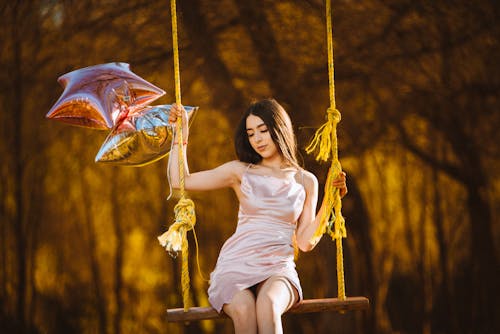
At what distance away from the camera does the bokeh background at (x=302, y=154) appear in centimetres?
470

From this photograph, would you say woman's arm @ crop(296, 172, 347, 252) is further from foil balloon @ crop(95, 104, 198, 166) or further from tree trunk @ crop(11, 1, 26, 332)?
tree trunk @ crop(11, 1, 26, 332)

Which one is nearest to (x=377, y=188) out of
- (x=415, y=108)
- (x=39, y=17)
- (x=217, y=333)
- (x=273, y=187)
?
(x=415, y=108)

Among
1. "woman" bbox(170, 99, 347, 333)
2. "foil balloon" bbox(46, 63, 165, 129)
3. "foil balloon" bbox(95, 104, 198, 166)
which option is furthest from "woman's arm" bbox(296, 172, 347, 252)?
"foil balloon" bbox(46, 63, 165, 129)

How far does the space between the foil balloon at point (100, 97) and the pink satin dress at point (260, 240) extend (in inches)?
24.5

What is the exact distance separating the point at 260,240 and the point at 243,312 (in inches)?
11.9

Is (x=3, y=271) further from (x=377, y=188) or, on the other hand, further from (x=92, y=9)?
(x=377, y=188)

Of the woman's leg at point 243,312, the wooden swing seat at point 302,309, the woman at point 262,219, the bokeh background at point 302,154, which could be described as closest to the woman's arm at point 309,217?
the woman at point 262,219

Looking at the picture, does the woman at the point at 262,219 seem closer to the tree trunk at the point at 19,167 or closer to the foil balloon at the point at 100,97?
the foil balloon at the point at 100,97

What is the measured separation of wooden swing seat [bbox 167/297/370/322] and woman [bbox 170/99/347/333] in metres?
0.03

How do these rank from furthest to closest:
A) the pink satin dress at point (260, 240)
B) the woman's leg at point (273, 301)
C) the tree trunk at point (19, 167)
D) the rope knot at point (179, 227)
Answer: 1. the tree trunk at point (19, 167)
2. the rope knot at point (179, 227)
3. the pink satin dress at point (260, 240)
4. the woman's leg at point (273, 301)

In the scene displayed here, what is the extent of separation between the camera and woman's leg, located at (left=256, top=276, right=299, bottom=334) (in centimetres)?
249

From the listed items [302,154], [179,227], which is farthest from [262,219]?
[302,154]

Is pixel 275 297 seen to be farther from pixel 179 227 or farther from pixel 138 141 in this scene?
pixel 138 141

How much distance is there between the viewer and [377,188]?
4.80 m
